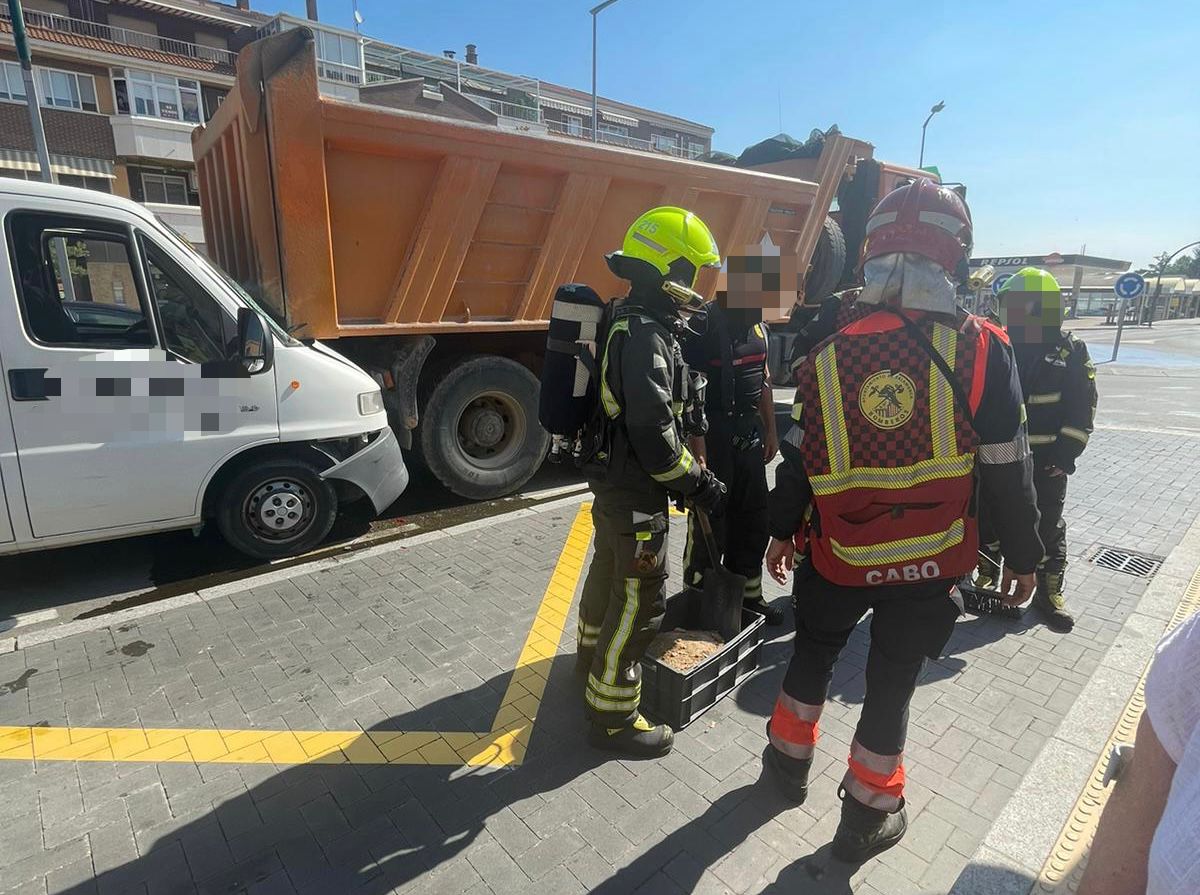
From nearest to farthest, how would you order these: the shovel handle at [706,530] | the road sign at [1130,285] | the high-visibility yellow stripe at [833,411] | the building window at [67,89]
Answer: the high-visibility yellow stripe at [833,411], the shovel handle at [706,530], the road sign at [1130,285], the building window at [67,89]

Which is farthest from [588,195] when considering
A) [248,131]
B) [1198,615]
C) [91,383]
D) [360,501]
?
[1198,615]

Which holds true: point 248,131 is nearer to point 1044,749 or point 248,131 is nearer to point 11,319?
point 11,319

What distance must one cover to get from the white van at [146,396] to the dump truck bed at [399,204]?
2.04ft

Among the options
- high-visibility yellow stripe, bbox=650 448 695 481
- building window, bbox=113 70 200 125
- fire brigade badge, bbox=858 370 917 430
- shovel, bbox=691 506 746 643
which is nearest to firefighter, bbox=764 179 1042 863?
fire brigade badge, bbox=858 370 917 430

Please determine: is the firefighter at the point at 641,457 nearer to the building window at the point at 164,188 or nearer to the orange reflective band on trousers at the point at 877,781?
the orange reflective band on trousers at the point at 877,781

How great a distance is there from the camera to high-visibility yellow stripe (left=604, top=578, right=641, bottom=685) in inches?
103

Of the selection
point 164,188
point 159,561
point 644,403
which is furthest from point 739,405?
point 164,188

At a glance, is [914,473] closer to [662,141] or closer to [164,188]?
[164,188]

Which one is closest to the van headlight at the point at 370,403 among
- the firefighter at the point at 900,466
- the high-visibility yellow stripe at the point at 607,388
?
the high-visibility yellow stripe at the point at 607,388

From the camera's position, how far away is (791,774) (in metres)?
2.44

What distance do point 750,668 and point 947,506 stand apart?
1.54 m

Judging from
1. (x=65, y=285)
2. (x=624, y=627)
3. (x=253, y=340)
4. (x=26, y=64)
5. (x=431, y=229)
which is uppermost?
(x=26, y=64)

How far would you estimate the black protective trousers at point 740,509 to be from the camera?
350 centimetres

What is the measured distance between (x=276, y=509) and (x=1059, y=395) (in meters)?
4.81
